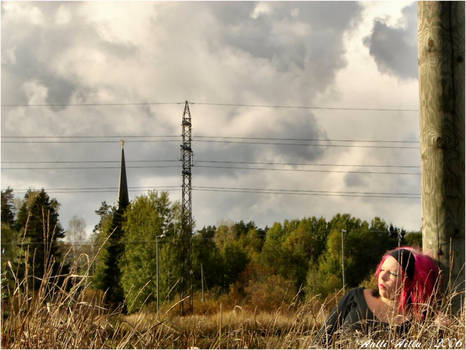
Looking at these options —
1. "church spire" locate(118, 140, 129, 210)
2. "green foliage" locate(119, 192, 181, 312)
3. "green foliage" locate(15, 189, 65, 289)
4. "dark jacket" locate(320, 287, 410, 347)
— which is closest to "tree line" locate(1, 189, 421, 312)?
"green foliage" locate(119, 192, 181, 312)

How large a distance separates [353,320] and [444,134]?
136 cm

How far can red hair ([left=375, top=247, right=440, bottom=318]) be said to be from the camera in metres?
3.40

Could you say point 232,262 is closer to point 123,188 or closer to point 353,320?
point 123,188

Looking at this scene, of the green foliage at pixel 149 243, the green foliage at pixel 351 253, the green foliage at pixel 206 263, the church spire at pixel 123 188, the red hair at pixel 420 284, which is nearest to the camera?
the red hair at pixel 420 284

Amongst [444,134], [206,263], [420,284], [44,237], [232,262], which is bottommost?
[232,262]

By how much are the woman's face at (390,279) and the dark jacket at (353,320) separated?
0.49ft

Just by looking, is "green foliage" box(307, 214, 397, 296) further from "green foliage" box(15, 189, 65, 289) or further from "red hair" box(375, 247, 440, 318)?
"red hair" box(375, 247, 440, 318)

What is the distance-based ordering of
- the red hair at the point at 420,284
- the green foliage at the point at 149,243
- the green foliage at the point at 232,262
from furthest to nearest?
1. the green foliage at the point at 232,262
2. the green foliage at the point at 149,243
3. the red hair at the point at 420,284

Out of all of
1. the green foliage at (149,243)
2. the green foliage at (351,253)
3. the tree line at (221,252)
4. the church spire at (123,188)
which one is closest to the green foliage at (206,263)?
the tree line at (221,252)

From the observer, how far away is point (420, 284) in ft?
11.3

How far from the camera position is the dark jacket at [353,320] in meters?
3.31

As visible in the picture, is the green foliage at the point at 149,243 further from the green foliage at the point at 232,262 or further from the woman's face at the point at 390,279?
the woman's face at the point at 390,279

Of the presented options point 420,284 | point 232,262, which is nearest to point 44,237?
point 420,284

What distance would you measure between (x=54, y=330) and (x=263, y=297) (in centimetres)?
3981
